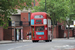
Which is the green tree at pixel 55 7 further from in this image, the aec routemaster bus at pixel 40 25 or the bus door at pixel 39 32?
the bus door at pixel 39 32

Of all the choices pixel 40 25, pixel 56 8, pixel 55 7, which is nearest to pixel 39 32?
pixel 40 25

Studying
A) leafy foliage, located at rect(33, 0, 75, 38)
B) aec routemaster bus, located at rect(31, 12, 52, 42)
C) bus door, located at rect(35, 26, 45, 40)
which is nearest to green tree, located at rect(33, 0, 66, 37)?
leafy foliage, located at rect(33, 0, 75, 38)

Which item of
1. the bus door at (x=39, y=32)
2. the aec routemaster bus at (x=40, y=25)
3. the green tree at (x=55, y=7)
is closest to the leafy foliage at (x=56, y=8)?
the green tree at (x=55, y=7)

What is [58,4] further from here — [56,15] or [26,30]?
[26,30]

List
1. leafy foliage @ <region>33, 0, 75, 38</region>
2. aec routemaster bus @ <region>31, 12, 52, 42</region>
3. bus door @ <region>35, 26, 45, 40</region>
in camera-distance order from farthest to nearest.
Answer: leafy foliage @ <region>33, 0, 75, 38</region> < bus door @ <region>35, 26, 45, 40</region> < aec routemaster bus @ <region>31, 12, 52, 42</region>

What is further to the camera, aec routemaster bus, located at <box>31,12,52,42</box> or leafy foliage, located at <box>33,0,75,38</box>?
leafy foliage, located at <box>33,0,75,38</box>

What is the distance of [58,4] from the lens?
43156 millimetres

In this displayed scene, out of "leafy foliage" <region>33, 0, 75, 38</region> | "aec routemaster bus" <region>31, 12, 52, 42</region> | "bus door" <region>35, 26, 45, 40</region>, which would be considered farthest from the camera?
"leafy foliage" <region>33, 0, 75, 38</region>

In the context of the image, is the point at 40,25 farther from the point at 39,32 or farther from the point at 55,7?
the point at 55,7

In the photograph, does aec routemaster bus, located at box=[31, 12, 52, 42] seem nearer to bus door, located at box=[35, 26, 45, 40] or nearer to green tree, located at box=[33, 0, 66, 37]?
bus door, located at box=[35, 26, 45, 40]

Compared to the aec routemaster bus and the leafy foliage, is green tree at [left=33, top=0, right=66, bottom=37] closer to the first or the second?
the leafy foliage

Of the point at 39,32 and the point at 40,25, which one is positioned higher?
the point at 40,25

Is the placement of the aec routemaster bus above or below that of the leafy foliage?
below

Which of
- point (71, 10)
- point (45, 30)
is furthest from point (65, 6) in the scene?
point (45, 30)
